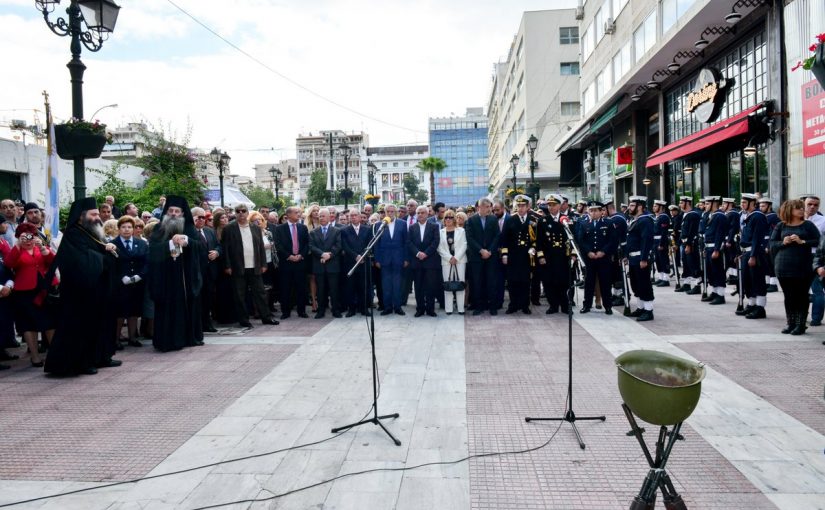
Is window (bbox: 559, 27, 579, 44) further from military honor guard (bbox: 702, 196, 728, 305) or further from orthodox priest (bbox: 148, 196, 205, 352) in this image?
orthodox priest (bbox: 148, 196, 205, 352)

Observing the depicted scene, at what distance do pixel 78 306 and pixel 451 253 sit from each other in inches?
251

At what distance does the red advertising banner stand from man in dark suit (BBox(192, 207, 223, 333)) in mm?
12374

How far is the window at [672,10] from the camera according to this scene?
56.3 feet

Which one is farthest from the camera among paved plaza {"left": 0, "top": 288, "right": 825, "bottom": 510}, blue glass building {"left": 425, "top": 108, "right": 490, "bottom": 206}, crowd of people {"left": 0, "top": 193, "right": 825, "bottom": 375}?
blue glass building {"left": 425, "top": 108, "right": 490, "bottom": 206}

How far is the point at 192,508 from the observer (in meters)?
3.53

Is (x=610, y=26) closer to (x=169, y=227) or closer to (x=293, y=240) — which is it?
(x=293, y=240)

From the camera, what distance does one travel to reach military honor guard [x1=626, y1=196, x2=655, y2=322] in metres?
9.52

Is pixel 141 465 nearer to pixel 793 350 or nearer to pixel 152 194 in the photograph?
pixel 793 350

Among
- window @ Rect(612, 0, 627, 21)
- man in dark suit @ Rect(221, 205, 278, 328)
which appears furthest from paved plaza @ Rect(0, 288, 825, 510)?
window @ Rect(612, 0, 627, 21)

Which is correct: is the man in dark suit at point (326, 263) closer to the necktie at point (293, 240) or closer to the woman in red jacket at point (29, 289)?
the necktie at point (293, 240)

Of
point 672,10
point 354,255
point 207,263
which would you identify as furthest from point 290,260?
point 672,10

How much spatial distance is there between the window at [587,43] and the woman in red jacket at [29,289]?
1165 inches

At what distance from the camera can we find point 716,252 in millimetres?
10781

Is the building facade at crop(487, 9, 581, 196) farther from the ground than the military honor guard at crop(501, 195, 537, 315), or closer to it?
farther from the ground
